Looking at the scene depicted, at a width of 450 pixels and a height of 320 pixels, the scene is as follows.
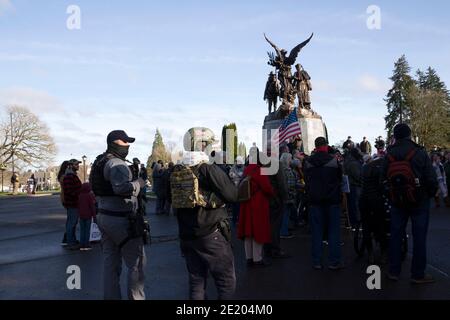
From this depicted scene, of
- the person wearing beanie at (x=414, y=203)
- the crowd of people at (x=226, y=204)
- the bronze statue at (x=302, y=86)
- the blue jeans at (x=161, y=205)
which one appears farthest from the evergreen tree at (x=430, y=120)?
the person wearing beanie at (x=414, y=203)

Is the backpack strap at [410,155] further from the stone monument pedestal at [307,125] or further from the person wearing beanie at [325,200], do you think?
the stone monument pedestal at [307,125]

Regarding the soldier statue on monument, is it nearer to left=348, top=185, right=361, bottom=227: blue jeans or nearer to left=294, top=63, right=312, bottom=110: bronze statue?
left=294, top=63, right=312, bottom=110: bronze statue

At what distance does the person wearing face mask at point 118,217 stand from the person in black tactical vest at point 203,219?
56cm

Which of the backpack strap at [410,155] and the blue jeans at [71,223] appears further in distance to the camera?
the blue jeans at [71,223]

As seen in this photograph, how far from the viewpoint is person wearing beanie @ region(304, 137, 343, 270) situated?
7.51 metres

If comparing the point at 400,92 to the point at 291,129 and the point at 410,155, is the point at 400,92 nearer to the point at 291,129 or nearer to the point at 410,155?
the point at 291,129

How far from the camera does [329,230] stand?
7.64 m

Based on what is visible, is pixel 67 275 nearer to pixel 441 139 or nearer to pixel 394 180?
pixel 394 180

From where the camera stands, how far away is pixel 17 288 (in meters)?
6.82

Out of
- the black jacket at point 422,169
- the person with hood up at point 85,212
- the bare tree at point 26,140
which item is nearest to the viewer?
the black jacket at point 422,169

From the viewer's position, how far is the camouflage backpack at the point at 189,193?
196 inches

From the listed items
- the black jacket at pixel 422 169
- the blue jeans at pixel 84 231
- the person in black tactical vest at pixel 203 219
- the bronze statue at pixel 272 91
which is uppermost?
the bronze statue at pixel 272 91
